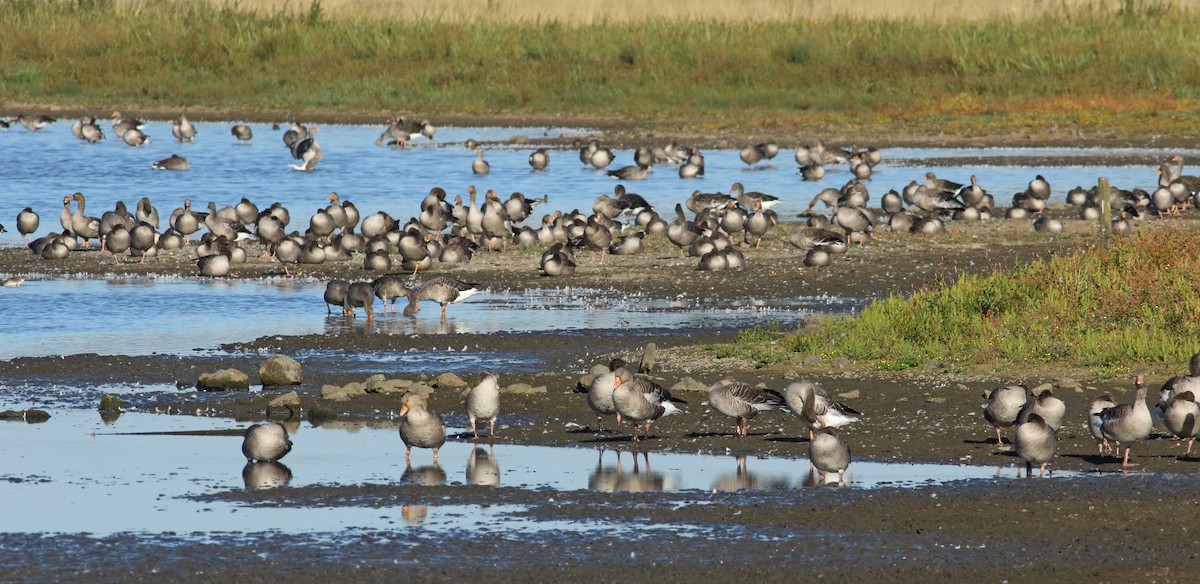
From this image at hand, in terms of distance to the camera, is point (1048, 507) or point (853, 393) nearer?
point (1048, 507)

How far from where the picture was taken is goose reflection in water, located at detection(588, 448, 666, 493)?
491 inches

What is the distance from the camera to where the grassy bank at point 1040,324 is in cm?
1747

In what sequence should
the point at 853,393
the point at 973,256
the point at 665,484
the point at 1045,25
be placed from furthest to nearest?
1. the point at 1045,25
2. the point at 973,256
3. the point at 853,393
4. the point at 665,484

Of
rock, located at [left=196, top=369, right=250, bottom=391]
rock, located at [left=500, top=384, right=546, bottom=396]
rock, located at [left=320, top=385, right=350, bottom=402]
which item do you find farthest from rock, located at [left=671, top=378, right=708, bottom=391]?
rock, located at [left=196, top=369, right=250, bottom=391]

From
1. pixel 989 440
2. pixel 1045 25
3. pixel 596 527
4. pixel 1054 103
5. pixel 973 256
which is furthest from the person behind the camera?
pixel 1045 25

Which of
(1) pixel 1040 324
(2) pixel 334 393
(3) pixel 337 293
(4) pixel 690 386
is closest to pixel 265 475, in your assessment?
(2) pixel 334 393

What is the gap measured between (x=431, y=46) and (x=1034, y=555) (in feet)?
184

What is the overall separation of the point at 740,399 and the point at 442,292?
8.87 metres

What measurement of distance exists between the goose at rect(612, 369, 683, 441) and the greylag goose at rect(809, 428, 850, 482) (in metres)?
1.87

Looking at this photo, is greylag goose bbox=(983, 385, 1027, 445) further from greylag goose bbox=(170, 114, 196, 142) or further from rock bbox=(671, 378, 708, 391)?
greylag goose bbox=(170, 114, 196, 142)

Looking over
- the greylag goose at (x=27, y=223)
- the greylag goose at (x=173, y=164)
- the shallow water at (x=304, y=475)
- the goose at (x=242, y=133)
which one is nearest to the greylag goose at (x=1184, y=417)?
the shallow water at (x=304, y=475)

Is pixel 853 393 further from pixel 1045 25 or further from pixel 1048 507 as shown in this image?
pixel 1045 25

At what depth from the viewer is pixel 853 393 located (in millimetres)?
15883

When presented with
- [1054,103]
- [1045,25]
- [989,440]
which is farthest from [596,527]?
[1045,25]
